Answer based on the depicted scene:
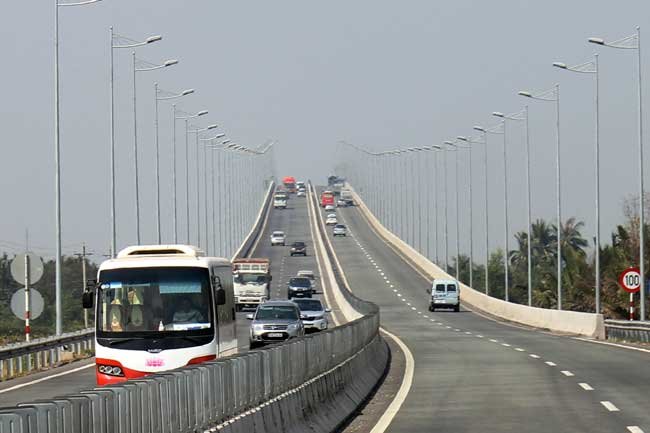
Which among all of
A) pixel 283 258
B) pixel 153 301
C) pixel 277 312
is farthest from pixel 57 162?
pixel 283 258

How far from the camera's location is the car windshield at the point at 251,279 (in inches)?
3556

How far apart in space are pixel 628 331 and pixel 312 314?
37.6 feet

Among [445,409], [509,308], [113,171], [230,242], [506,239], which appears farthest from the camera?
[230,242]

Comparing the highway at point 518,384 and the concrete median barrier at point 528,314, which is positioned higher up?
the highway at point 518,384

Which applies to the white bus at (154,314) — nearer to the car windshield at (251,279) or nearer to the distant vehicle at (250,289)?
the distant vehicle at (250,289)

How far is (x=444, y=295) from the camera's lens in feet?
312

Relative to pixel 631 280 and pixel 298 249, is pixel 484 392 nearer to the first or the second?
pixel 631 280

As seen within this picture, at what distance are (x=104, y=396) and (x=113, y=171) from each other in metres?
52.9

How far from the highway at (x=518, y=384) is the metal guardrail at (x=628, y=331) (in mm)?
2874

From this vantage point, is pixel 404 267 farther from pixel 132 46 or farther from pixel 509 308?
pixel 132 46

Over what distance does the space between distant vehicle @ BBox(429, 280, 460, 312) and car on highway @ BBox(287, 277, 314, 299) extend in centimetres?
707

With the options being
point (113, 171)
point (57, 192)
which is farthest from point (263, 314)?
point (113, 171)

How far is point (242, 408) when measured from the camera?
54.3 feet

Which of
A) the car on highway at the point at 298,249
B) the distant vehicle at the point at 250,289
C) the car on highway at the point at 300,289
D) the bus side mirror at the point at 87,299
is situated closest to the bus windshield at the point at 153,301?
the bus side mirror at the point at 87,299
